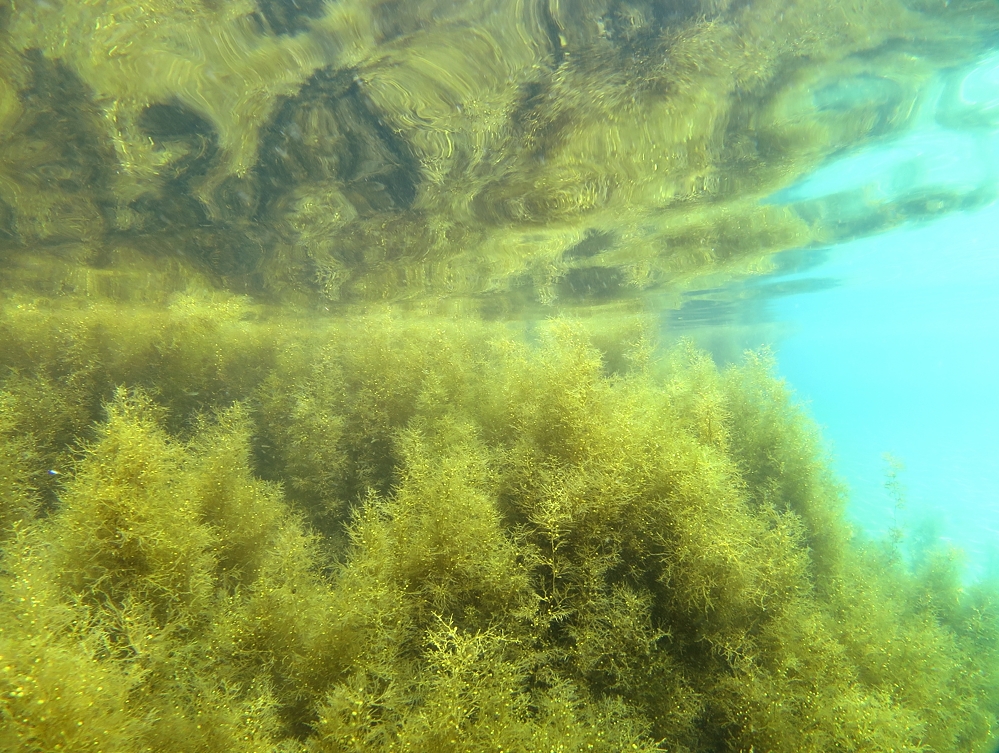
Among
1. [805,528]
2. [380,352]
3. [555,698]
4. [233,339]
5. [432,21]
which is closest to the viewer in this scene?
[555,698]

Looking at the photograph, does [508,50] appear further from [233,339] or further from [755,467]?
[233,339]

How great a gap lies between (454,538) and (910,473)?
4020 centimetres

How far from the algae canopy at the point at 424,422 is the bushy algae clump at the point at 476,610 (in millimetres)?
34

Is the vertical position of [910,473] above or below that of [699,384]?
above

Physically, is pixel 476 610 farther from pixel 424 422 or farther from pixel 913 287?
pixel 913 287

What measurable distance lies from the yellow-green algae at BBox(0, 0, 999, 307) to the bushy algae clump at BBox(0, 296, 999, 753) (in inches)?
174

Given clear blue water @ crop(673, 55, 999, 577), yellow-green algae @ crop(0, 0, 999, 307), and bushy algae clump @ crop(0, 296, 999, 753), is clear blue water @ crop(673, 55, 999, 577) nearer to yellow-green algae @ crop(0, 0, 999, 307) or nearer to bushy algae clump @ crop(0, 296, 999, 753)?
yellow-green algae @ crop(0, 0, 999, 307)

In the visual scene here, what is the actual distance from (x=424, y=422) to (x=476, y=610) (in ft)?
11.6

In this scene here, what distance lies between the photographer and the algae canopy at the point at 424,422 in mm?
3234

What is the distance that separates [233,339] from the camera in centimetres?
1040

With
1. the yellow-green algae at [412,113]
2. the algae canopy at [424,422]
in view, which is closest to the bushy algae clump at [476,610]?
the algae canopy at [424,422]

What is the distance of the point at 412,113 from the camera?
6.71 m

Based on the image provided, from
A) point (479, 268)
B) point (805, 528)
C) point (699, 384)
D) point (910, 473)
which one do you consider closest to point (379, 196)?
point (479, 268)

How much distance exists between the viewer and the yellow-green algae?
216 inches
